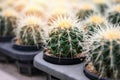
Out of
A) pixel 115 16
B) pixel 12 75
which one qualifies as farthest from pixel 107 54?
pixel 12 75

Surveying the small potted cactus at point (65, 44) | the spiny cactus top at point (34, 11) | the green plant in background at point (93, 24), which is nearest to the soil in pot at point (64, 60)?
the small potted cactus at point (65, 44)

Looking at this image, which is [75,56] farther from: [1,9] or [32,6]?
[1,9]

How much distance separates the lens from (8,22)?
16.2 ft

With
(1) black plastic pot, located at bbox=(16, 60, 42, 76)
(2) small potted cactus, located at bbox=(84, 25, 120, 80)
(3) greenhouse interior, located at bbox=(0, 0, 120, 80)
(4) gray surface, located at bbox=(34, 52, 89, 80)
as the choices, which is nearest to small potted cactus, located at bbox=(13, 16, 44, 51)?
(3) greenhouse interior, located at bbox=(0, 0, 120, 80)

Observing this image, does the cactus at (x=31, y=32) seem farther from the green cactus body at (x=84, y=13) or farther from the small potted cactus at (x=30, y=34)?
the green cactus body at (x=84, y=13)

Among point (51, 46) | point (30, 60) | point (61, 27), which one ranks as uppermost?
point (61, 27)

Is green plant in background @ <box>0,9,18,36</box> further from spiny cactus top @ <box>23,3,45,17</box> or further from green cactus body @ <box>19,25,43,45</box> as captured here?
green cactus body @ <box>19,25,43,45</box>

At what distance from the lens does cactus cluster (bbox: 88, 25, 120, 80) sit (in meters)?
2.89

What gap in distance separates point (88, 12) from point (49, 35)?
1458mm

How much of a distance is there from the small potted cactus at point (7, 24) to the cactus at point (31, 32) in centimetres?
66

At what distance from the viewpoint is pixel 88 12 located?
4977 mm

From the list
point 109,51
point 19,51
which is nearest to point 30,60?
point 19,51

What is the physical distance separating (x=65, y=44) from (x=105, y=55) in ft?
2.40

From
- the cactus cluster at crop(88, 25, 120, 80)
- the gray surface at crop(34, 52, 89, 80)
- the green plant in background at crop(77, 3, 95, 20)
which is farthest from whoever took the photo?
the green plant in background at crop(77, 3, 95, 20)
